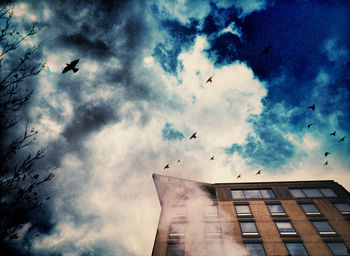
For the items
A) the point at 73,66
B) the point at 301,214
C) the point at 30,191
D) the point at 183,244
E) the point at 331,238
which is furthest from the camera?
the point at 301,214


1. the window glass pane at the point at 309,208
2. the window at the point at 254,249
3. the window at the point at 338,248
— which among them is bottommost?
the window at the point at 254,249

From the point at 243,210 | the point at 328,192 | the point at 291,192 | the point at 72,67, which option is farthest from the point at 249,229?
the point at 72,67

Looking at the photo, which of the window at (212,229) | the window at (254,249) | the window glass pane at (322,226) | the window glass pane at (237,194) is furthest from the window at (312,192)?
the window at (212,229)

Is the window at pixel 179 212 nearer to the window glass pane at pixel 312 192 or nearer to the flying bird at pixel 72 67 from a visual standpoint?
the window glass pane at pixel 312 192

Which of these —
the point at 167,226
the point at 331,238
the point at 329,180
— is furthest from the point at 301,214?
the point at 167,226

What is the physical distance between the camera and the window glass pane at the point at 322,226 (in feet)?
46.4

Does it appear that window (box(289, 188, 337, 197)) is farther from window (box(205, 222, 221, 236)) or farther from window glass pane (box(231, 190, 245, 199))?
window (box(205, 222, 221, 236))

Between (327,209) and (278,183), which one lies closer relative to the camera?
(327,209)

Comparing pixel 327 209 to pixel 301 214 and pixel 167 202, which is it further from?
pixel 167 202

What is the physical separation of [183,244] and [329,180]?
57.6ft

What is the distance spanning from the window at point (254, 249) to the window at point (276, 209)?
364 cm

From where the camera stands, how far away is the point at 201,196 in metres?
19.0

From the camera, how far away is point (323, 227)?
565 inches

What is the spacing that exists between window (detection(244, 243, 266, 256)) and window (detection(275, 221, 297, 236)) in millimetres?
2293
